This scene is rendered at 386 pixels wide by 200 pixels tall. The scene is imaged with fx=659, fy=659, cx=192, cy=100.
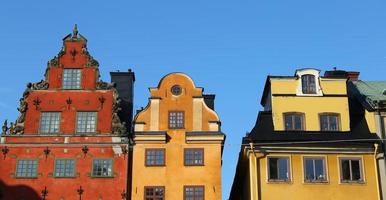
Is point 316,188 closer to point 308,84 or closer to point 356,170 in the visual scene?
point 356,170

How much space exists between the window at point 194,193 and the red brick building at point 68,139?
13.5 feet

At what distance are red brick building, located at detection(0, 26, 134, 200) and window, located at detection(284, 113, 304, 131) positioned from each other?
11.4 meters

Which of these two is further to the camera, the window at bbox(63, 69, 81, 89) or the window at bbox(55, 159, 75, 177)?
the window at bbox(63, 69, 81, 89)

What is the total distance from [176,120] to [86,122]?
640 cm

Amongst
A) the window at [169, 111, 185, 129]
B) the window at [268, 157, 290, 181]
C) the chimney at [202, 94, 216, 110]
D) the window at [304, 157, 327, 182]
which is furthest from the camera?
the chimney at [202, 94, 216, 110]

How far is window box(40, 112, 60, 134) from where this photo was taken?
46750mm

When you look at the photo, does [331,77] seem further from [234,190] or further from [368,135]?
[234,190]

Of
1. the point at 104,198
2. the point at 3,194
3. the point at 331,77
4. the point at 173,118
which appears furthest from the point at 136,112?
the point at 331,77

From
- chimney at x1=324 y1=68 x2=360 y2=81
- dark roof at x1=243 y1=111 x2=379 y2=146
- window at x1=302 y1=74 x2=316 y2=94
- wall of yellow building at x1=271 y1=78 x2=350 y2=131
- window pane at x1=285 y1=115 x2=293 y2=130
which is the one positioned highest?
chimney at x1=324 y1=68 x2=360 y2=81

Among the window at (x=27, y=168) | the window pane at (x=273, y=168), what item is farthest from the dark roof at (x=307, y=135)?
the window at (x=27, y=168)

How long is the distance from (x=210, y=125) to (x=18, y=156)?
13575mm

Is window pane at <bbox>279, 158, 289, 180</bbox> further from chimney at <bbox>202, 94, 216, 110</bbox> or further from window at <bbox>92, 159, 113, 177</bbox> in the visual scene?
window at <bbox>92, 159, 113, 177</bbox>

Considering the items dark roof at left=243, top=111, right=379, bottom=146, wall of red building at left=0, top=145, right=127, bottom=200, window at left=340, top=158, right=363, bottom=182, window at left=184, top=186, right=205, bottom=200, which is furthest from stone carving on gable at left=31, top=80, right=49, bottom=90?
window at left=340, top=158, right=363, bottom=182

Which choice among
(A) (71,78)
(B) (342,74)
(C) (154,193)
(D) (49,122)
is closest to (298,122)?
(B) (342,74)
